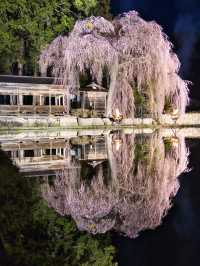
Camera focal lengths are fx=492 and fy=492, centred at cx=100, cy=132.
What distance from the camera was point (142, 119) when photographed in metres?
31.6

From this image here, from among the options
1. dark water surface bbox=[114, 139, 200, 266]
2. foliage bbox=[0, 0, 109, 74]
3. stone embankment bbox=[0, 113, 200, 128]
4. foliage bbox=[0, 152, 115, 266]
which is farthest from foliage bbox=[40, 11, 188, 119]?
A: foliage bbox=[0, 152, 115, 266]

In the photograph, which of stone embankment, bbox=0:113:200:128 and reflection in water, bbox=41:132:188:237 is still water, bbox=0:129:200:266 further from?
stone embankment, bbox=0:113:200:128

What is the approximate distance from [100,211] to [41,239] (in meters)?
2.00

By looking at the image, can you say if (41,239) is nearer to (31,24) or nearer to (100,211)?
(100,211)

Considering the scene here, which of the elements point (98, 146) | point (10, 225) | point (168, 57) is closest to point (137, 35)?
point (168, 57)

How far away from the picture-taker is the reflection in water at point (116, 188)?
294 inches

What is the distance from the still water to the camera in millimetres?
5617

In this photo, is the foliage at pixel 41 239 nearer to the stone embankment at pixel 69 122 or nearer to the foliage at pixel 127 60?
the foliage at pixel 127 60

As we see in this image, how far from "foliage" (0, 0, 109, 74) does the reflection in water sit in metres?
22.6

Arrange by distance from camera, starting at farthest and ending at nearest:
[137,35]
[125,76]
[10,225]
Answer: [125,76]
[137,35]
[10,225]

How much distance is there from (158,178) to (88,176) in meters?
1.55

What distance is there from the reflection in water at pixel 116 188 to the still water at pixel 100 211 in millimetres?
17

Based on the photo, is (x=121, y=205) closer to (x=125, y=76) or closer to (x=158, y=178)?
(x=158, y=178)

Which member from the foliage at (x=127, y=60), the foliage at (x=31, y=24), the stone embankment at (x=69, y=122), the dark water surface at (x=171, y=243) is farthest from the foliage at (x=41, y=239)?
the foliage at (x=31, y=24)
